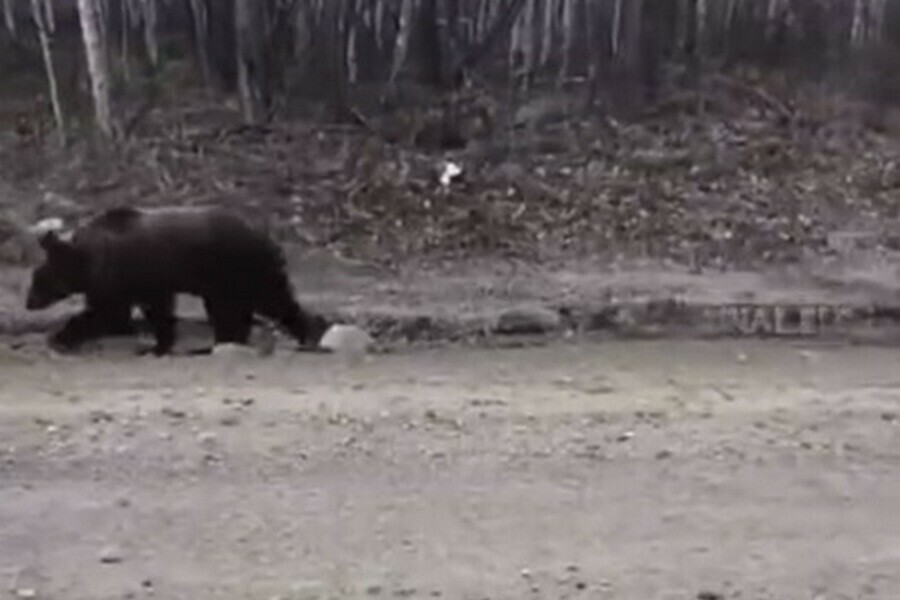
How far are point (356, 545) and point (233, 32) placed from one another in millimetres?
17773

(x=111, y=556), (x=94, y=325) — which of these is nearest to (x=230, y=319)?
(x=94, y=325)

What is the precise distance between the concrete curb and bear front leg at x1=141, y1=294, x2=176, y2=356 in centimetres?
69

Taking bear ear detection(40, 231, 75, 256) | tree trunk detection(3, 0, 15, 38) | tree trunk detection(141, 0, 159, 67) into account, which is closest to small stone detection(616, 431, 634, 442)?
bear ear detection(40, 231, 75, 256)

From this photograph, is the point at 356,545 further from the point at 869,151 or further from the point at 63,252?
the point at 869,151

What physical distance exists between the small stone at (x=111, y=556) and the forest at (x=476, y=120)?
383 inches

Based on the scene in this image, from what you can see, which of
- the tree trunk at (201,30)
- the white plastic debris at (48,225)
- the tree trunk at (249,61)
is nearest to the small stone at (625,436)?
the white plastic debris at (48,225)

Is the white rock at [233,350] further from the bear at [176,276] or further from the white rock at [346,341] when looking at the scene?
the white rock at [346,341]

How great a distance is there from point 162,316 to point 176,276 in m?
0.32

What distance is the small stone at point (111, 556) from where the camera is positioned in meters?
6.98

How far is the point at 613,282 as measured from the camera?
52.7 ft

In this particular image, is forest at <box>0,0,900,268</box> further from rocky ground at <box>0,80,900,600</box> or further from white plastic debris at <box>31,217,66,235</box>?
white plastic debris at <box>31,217,66,235</box>

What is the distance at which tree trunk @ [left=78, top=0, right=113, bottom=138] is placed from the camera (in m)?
20.8

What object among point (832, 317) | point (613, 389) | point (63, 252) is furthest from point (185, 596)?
point (832, 317)

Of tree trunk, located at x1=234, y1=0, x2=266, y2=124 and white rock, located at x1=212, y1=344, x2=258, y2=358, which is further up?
tree trunk, located at x1=234, y1=0, x2=266, y2=124
